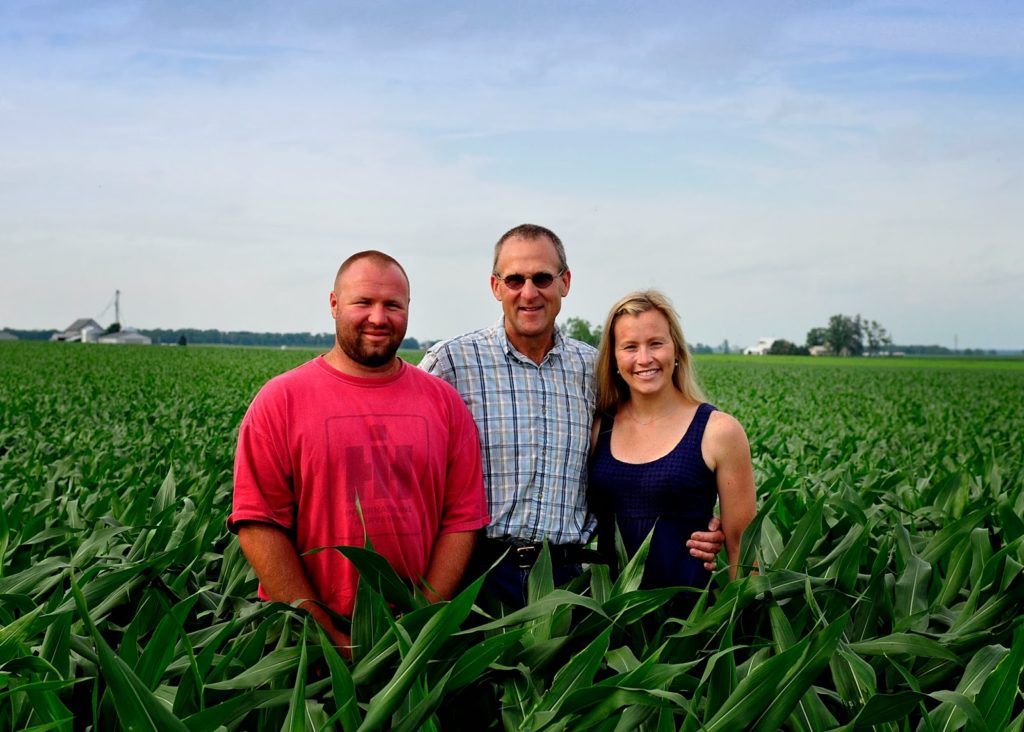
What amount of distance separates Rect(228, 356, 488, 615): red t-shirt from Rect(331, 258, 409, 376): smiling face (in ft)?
0.24

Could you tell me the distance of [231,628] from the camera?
2.19 metres

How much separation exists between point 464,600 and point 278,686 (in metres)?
0.53

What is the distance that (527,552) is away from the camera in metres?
3.03

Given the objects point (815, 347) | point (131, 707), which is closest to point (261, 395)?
point (131, 707)

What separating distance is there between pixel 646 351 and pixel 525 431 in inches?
20.9

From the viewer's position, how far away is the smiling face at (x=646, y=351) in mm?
2996

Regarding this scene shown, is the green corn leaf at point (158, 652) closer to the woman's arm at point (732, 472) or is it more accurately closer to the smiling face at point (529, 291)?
the smiling face at point (529, 291)

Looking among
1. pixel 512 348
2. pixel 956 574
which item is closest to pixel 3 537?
pixel 512 348

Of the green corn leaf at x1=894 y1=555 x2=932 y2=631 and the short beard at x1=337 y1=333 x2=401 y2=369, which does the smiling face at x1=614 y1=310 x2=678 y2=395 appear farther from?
the green corn leaf at x1=894 y1=555 x2=932 y2=631

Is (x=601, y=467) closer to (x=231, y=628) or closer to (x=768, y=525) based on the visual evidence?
(x=768, y=525)

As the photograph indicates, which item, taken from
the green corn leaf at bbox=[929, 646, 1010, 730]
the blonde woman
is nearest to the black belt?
the blonde woman

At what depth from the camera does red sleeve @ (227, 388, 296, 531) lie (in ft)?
8.23

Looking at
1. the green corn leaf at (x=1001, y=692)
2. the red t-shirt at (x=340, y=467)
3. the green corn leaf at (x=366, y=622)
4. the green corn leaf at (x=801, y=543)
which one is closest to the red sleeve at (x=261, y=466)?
the red t-shirt at (x=340, y=467)

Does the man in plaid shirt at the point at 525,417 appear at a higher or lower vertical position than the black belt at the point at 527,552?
higher
